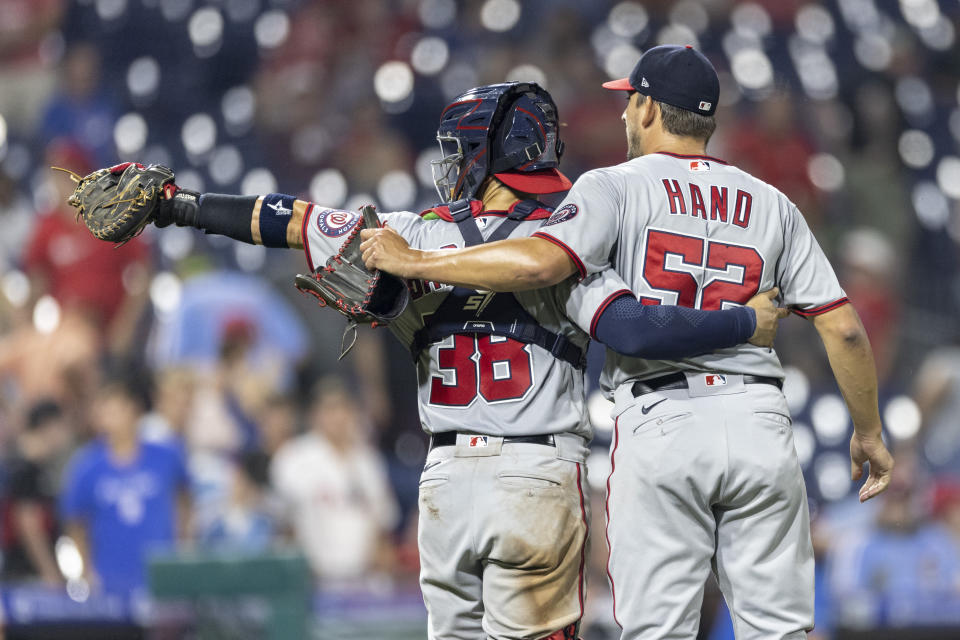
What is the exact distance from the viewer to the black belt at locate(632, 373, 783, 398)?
2961 millimetres

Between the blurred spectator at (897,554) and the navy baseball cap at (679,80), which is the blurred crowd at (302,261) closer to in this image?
the blurred spectator at (897,554)

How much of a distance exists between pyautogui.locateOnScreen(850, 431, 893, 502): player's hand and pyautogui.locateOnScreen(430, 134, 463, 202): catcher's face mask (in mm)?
1316

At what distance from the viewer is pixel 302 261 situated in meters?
8.17

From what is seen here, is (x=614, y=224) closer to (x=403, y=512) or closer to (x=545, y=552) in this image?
(x=545, y=552)

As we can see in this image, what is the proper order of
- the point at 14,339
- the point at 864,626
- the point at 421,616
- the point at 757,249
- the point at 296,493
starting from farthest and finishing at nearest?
the point at 14,339 → the point at 296,493 → the point at 421,616 → the point at 864,626 → the point at 757,249

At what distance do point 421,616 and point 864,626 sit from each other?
210 centimetres

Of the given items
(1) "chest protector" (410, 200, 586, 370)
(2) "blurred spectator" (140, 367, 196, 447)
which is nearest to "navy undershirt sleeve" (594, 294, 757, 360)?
(1) "chest protector" (410, 200, 586, 370)

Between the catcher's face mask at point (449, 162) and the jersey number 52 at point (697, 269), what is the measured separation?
23.7 inches

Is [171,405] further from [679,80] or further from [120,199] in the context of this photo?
[679,80]

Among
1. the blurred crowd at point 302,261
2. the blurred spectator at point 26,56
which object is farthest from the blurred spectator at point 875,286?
the blurred spectator at point 26,56

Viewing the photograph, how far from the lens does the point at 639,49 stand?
917cm

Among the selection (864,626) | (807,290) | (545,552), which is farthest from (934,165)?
(545,552)

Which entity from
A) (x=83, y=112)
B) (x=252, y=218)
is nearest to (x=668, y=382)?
(x=252, y=218)

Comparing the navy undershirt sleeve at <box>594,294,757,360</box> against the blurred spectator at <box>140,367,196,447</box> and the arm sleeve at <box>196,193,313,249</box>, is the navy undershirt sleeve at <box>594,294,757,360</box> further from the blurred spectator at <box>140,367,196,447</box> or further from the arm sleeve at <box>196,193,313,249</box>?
the blurred spectator at <box>140,367,196,447</box>
